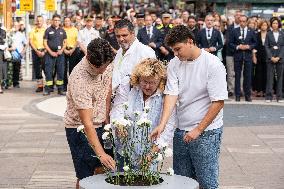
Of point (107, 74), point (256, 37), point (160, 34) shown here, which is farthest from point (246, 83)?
point (107, 74)

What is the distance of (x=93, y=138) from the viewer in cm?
630

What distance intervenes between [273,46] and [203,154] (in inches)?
492

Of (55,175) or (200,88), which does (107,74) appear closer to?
(200,88)

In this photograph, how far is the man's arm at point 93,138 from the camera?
6.06m

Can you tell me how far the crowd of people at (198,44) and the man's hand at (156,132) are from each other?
39.9ft

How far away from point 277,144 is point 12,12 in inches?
792

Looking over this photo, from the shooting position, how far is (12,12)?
30.7m

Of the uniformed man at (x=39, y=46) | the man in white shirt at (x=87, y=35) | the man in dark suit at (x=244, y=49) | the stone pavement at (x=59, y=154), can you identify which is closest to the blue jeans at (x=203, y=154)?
the stone pavement at (x=59, y=154)

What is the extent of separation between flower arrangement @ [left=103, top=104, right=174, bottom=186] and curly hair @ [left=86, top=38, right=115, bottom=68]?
0.49 m

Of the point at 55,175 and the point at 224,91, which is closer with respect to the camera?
the point at 224,91

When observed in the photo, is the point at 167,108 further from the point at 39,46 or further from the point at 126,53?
the point at 39,46

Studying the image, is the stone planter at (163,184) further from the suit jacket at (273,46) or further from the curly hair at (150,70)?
the suit jacket at (273,46)

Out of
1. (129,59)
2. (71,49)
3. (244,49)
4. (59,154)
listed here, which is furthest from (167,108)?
(71,49)

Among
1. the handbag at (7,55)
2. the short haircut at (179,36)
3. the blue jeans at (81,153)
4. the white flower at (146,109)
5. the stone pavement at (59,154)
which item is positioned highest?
the short haircut at (179,36)
